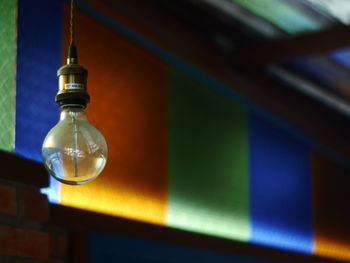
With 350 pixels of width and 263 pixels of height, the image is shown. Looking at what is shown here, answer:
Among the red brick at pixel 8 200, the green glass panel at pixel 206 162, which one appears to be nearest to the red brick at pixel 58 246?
the red brick at pixel 8 200

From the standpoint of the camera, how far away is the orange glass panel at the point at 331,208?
515 centimetres

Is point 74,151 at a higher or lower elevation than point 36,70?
lower

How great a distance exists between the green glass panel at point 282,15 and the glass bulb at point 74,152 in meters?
2.36

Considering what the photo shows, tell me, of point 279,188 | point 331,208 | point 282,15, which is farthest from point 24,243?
point 331,208

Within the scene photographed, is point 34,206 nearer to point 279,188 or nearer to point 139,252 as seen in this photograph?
point 139,252

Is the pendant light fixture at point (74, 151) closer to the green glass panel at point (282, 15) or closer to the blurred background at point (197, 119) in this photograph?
the blurred background at point (197, 119)

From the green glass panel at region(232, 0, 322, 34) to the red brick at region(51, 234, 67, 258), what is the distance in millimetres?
1646

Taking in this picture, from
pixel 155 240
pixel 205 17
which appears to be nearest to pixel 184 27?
pixel 205 17

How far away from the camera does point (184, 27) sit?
4.00m

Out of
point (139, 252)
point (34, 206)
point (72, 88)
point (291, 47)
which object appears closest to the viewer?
point (72, 88)

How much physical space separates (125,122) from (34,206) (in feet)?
2.60

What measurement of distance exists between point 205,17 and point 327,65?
37.9 inches

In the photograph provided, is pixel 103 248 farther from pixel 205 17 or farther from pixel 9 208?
pixel 205 17

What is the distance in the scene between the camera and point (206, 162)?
13.1 feet
